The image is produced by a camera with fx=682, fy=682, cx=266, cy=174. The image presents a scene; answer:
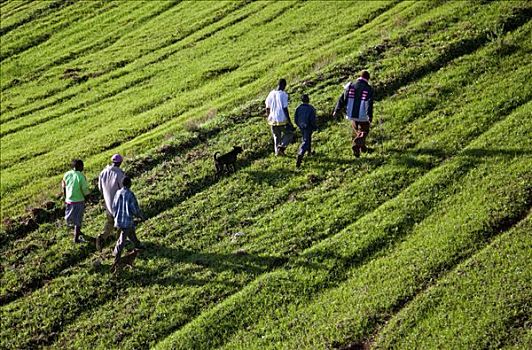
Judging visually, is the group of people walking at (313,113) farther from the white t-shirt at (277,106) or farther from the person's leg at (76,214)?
the person's leg at (76,214)

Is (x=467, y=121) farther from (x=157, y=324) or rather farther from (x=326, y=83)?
(x=157, y=324)

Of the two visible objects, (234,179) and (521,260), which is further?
(234,179)

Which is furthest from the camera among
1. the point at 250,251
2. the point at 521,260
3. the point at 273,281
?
the point at 250,251

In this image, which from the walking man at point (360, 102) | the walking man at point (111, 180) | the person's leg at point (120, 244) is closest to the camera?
the person's leg at point (120, 244)

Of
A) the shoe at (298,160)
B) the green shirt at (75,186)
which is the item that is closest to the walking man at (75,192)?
the green shirt at (75,186)

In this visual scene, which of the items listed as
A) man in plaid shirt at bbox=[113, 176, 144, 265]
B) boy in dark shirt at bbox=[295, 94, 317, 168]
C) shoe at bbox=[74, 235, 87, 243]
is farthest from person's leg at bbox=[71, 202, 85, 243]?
boy in dark shirt at bbox=[295, 94, 317, 168]

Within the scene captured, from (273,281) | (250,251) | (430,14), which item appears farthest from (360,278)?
(430,14)

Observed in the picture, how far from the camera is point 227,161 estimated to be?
30.0m

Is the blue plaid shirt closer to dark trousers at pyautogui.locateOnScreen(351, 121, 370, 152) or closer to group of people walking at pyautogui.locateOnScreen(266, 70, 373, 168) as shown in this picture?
group of people walking at pyautogui.locateOnScreen(266, 70, 373, 168)

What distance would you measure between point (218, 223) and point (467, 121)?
1184cm

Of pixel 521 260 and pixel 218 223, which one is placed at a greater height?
pixel 218 223

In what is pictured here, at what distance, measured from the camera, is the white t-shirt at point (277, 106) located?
94.1ft

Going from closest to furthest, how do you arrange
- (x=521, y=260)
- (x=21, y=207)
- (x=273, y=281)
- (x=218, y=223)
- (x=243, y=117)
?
(x=521, y=260)
(x=273, y=281)
(x=218, y=223)
(x=21, y=207)
(x=243, y=117)

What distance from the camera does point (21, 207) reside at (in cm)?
3250
